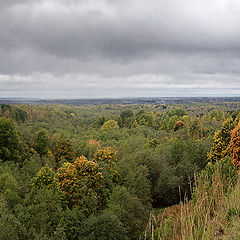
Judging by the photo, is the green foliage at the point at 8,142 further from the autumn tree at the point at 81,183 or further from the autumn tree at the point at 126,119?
the autumn tree at the point at 126,119

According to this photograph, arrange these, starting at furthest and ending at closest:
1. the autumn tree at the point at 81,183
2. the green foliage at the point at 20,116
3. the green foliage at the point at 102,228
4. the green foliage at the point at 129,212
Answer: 1. the green foliage at the point at 20,116
2. the autumn tree at the point at 81,183
3. the green foliage at the point at 129,212
4. the green foliage at the point at 102,228

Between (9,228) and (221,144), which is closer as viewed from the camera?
(9,228)

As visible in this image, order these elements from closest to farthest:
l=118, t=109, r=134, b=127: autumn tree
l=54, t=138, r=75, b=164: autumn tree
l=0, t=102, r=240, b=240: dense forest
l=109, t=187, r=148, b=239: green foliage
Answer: l=0, t=102, r=240, b=240: dense forest, l=109, t=187, r=148, b=239: green foliage, l=54, t=138, r=75, b=164: autumn tree, l=118, t=109, r=134, b=127: autumn tree

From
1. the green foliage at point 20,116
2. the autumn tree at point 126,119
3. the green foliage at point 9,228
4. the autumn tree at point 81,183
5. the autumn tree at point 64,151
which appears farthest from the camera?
the autumn tree at point 126,119

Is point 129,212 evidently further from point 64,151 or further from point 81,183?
point 64,151

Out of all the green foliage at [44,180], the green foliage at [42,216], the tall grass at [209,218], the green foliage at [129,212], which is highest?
the tall grass at [209,218]

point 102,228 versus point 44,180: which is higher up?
point 44,180

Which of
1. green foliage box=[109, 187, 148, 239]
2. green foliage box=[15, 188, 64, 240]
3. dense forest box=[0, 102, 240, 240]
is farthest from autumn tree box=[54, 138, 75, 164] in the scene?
green foliage box=[109, 187, 148, 239]

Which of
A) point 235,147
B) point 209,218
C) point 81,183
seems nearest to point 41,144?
point 81,183

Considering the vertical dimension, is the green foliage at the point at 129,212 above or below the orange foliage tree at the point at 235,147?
below

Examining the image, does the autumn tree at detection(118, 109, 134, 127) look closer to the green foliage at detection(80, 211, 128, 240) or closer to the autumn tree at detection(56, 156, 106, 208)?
the autumn tree at detection(56, 156, 106, 208)

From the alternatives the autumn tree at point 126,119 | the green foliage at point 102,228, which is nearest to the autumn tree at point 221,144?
the green foliage at point 102,228

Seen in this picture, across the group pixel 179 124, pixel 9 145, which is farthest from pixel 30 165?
pixel 179 124

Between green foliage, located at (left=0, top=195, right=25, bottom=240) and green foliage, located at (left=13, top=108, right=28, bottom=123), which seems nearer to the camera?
green foliage, located at (left=0, top=195, right=25, bottom=240)
